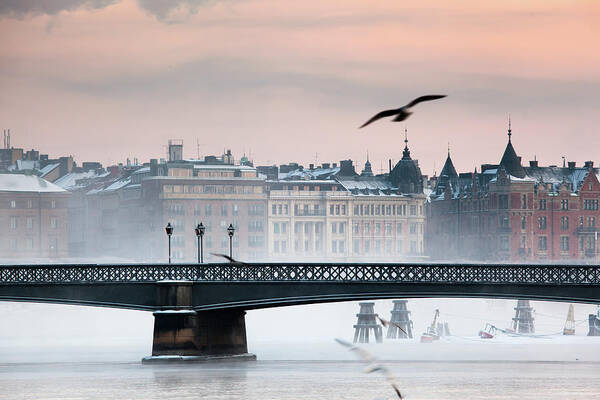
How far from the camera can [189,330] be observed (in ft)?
262

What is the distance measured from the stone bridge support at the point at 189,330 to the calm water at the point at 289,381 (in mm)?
1208

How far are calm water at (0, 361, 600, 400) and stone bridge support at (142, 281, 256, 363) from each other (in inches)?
47.6

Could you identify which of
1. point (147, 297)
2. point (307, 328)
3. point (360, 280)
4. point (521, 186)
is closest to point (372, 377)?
point (360, 280)

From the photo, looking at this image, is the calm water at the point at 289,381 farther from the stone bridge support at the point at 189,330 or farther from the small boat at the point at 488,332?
the small boat at the point at 488,332

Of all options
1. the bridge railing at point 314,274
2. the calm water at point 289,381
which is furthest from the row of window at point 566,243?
the bridge railing at point 314,274

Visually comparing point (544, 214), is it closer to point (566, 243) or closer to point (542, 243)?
point (542, 243)

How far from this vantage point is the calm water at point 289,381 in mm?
65500

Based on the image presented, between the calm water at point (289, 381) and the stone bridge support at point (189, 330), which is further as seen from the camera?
the stone bridge support at point (189, 330)

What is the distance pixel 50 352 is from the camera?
10794 centimetres

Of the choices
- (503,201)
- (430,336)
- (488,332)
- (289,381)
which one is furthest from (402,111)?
(503,201)

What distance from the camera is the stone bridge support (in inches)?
3123

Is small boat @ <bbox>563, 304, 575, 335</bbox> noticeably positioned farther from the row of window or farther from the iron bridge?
the iron bridge

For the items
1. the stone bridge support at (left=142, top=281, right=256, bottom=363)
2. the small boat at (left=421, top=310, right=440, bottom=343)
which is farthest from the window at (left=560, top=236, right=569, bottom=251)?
the stone bridge support at (left=142, top=281, right=256, bottom=363)

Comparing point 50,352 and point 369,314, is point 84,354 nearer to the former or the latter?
point 50,352
